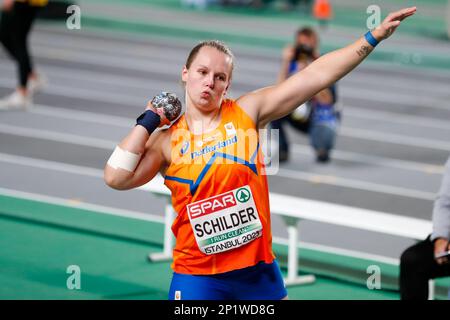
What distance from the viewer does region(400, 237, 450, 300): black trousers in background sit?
5855 millimetres

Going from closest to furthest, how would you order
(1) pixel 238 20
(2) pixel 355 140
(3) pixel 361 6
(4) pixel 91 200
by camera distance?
(4) pixel 91 200 < (2) pixel 355 140 < (1) pixel 238 20 < (3) pixel 361 6

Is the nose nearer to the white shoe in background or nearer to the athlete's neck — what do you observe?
the athlete's neck

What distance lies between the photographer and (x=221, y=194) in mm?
4391

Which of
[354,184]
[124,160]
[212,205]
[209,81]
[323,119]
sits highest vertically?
[323,119]

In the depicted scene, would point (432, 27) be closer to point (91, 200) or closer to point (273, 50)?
point (273, 50)

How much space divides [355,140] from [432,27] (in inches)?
594

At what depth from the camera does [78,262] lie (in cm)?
756

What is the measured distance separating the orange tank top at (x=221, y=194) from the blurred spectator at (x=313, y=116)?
615cm

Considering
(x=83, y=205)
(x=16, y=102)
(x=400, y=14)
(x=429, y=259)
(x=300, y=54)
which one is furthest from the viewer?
(x=16, y=102)

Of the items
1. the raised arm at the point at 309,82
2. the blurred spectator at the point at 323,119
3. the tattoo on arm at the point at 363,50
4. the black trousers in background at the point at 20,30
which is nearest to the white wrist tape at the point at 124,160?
the raised arm at the point at 309,82

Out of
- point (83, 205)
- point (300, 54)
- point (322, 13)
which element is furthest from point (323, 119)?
point (322, 13)

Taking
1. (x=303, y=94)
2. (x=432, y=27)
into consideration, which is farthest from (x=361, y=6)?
(x=303, y=94)

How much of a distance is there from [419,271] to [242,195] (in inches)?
75.4

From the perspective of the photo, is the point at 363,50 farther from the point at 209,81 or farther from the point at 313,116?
the point at 313,116
